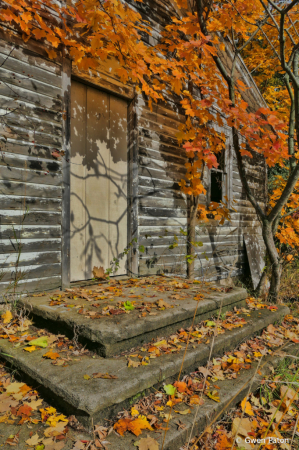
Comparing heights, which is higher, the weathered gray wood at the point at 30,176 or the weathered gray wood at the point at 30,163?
the weathered gray wood at the point at 30,163

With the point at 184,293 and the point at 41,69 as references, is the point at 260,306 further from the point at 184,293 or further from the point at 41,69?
the point at 41,69

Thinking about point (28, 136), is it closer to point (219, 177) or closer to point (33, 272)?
point (33, 272)

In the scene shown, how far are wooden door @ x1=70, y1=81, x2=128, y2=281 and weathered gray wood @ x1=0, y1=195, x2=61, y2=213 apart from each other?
0.35 m

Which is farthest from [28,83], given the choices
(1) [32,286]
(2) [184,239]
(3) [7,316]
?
(2) [184,239]

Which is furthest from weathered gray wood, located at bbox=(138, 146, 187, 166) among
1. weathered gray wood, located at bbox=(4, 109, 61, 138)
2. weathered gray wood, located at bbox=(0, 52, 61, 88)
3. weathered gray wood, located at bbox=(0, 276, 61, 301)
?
weathered gray wood, located at bbox=(0, 276, 61, 301)

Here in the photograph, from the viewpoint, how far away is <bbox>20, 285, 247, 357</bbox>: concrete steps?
2125mm

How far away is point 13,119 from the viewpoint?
2.91 metres

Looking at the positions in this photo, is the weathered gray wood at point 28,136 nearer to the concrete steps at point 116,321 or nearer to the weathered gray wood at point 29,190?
the weathered gray wood at point 29,190

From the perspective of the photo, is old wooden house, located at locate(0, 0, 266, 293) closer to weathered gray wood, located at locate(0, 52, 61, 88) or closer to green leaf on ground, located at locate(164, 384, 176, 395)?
weathered gray wood, located at locate(0, 52, 61, 88)

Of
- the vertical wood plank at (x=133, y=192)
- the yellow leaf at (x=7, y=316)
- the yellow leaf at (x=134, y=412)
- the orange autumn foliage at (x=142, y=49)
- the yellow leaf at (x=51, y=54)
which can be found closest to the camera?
the yellow leaf at (x=134, y=412)

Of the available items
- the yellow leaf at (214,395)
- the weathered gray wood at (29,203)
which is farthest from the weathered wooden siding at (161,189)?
the yellow leaf at (214,395)

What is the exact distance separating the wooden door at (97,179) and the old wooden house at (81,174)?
1 cm

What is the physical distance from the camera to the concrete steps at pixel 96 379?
163 cm

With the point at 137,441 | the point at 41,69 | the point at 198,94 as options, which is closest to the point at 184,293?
the point at 137,441
